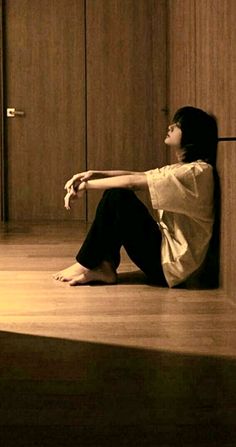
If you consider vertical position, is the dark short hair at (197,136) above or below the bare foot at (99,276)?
above

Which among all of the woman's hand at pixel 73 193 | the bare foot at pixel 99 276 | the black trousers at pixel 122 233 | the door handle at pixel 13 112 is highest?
the door handle at pixel 13 112

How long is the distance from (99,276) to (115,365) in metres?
1.60

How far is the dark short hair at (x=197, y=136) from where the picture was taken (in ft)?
13.6

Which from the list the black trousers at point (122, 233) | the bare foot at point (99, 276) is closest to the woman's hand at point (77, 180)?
the black trousers at point (122, 233)

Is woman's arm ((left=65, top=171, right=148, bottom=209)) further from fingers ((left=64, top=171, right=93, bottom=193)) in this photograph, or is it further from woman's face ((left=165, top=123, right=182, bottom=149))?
woman's face ((left=165, top=123, right=182, bottom=149))

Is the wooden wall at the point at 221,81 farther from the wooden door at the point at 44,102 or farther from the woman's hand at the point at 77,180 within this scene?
the wooden door at the point at 44,102

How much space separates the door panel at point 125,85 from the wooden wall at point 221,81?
2.28 meters

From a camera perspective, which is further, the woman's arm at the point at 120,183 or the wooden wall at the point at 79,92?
the wooden wall at the point at 79,92

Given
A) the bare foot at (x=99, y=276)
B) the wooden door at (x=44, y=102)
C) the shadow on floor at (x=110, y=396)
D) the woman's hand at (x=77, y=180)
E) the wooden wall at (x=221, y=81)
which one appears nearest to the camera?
the shadow on floor at (x=110, y=396)

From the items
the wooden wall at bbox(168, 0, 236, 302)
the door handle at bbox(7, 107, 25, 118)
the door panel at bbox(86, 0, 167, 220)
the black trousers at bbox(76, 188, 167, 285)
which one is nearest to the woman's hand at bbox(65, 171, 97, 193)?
the black trousers at bbox(76, 188, 167, 285)

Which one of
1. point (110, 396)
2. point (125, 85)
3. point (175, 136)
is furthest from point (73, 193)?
point (125, 85)

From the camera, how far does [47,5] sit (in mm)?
7348

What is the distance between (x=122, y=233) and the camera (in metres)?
4.18

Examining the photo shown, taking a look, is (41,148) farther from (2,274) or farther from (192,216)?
(192,216)
